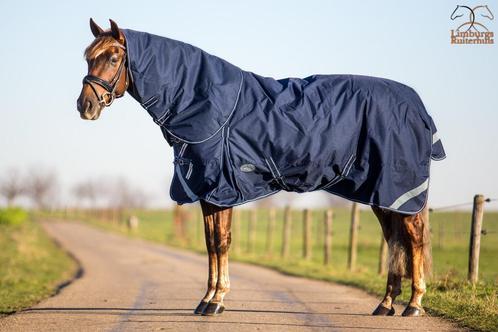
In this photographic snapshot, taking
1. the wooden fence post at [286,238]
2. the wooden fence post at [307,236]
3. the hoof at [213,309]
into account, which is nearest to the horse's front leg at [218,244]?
the hoof at [213,309]

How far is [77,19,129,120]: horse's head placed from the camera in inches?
277

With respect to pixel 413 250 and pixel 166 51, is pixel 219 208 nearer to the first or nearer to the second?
pixel 166 51

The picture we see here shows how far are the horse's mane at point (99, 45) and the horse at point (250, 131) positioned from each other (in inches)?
0.4

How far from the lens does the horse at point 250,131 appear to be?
714 centimetres

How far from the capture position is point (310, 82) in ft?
25.3

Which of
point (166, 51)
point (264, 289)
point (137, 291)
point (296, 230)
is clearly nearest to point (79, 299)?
point (137, 291)

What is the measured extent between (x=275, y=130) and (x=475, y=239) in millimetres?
5138

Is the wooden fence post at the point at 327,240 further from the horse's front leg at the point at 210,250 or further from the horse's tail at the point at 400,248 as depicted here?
the horse's front leg at the point at 210,250

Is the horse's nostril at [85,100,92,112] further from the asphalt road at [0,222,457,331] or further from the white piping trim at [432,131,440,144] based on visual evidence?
the white piping trim at [432,131,440,144]

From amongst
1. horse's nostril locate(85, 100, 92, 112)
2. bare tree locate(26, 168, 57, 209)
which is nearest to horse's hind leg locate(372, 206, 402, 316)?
horse's nostril locate(85, 100, 92, 112)

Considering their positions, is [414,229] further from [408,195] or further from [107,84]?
[107,84]

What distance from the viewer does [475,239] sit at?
10.9 meters

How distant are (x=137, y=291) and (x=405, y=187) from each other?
5207mm

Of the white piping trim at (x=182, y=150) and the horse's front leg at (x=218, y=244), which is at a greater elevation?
the white piping trim at (x=182, y=150)
